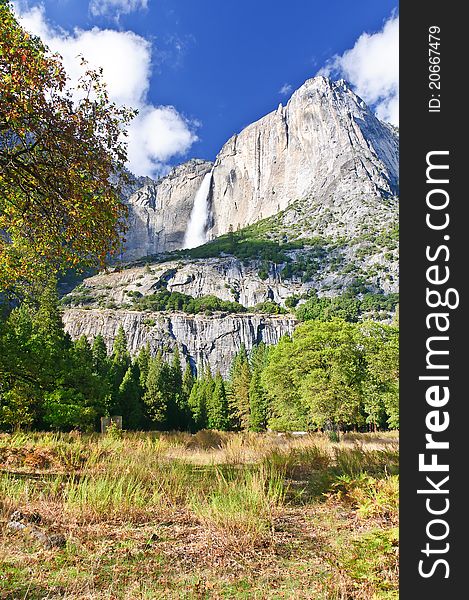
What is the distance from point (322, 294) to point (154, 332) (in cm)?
4918

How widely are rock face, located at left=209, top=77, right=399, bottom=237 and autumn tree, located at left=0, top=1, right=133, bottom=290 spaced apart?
137 metres

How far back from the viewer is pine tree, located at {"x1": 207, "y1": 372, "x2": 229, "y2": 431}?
193 ft

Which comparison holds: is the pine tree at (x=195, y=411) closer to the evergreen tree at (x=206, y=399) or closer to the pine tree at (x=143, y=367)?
the evergreen tree at (x=206, y=399)

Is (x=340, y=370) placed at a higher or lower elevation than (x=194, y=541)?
higher

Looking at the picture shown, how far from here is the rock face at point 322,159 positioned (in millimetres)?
149375

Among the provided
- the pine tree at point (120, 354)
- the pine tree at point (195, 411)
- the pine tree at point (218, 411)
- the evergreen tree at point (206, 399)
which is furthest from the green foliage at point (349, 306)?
the pine tree at point (120, 354)

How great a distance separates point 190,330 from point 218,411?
39.8m

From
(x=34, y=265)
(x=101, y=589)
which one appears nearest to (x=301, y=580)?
(x=101, y=589)

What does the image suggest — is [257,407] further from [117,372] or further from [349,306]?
[349,306]

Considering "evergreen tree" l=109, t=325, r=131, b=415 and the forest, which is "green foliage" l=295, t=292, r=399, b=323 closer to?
the forest

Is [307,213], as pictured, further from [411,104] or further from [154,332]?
[411,104]

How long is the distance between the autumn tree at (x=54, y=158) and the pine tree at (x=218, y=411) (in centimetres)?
5370

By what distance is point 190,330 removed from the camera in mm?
97125

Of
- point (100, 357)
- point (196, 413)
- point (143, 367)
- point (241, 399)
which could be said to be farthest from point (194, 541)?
point (241, 399)
